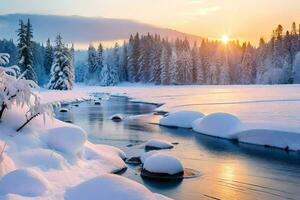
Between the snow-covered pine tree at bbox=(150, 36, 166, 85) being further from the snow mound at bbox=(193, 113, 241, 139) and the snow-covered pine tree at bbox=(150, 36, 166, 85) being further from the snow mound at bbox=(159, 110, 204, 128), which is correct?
the snow mound at bbox=(193, 113, 241, 139)

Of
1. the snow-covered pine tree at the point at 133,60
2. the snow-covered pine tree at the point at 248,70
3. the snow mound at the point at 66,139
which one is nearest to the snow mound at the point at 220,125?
the snow mound at the point at 66,139

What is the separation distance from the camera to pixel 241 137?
2316cm

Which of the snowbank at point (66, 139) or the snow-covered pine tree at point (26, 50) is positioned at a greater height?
the snow-covered pine tree at point (26, 50)

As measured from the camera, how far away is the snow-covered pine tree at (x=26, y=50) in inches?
2218

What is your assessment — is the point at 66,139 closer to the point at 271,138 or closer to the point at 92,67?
the point at 271,138

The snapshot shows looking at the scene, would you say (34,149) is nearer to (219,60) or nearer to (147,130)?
(147,130)

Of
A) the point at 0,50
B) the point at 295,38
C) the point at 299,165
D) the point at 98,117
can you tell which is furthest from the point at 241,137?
the point at 0,50

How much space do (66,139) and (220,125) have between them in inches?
532

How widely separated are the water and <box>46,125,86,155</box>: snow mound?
214 cm

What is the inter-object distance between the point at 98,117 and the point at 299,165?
20.5m

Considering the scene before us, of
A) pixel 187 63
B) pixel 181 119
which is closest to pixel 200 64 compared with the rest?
pixel 187 63

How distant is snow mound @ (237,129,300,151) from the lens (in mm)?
20500

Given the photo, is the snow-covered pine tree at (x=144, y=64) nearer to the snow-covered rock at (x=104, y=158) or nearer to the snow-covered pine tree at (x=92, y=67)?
the snow-covered pine tree at (x=92, y=67)

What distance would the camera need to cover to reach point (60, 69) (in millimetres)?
63094
